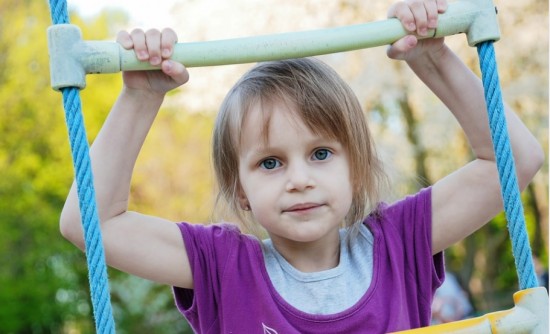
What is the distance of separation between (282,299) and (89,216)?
0.51 metres

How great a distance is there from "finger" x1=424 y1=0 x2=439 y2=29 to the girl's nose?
15.8 inches

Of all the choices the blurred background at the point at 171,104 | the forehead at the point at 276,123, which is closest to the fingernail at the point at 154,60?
the forehead at the point at 276,123

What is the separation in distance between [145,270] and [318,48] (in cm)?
62

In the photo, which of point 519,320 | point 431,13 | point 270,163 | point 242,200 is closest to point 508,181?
point 519,320

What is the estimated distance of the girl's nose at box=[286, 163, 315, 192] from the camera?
5.57ft

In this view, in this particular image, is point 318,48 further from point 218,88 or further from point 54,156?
point 54,156

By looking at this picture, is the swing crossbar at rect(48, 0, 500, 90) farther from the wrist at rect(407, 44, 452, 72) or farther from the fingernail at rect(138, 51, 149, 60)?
the wrist at rect(407, 44, 452, 72)

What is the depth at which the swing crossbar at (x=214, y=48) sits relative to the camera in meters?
1.61

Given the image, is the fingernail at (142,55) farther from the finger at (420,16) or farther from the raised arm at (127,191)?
the finger at (420,16)

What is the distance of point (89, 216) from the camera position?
1.56m

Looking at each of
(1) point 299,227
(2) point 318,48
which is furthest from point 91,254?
(2) point 318,48

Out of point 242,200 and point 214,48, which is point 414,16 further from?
point 242,200

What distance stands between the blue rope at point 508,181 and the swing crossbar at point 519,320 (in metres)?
0.04

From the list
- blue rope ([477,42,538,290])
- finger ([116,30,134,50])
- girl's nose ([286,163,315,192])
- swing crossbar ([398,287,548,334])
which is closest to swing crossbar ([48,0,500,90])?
finger ([116,30,134,50])
